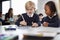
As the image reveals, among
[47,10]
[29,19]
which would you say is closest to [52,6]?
[47,10]

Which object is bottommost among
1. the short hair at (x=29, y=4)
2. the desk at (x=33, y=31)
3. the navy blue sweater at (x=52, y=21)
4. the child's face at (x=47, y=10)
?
the desk at (x=33, y=31)

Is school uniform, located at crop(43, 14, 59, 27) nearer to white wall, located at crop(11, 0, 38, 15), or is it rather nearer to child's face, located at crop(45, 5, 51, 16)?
child's face, located at crop(45, 5, 51, 16)

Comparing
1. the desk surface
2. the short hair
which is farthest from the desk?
the short hair

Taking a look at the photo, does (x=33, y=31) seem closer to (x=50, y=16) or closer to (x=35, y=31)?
(x=35, y=31)

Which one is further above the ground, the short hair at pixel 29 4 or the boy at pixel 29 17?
the short hair at pixel 29 4

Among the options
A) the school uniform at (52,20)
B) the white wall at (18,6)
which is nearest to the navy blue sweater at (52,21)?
the school uniform at (52,20)

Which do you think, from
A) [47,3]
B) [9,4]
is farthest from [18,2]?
[47,3]

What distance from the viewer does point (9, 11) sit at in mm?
707

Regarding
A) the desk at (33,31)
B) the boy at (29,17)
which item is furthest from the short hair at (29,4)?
the desk at (33,31)

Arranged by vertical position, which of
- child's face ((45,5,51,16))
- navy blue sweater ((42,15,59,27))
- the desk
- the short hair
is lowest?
the desk

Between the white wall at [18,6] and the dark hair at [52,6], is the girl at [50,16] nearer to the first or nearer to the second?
the dark hair at [52,6]

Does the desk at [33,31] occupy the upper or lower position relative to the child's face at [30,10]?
lower

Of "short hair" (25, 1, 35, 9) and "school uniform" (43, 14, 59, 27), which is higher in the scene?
"short hair" (25, 1, 35, 9)

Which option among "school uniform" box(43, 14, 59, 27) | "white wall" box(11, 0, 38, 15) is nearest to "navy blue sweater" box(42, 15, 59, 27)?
"school uniform" box(43, 14, 59, 27)
